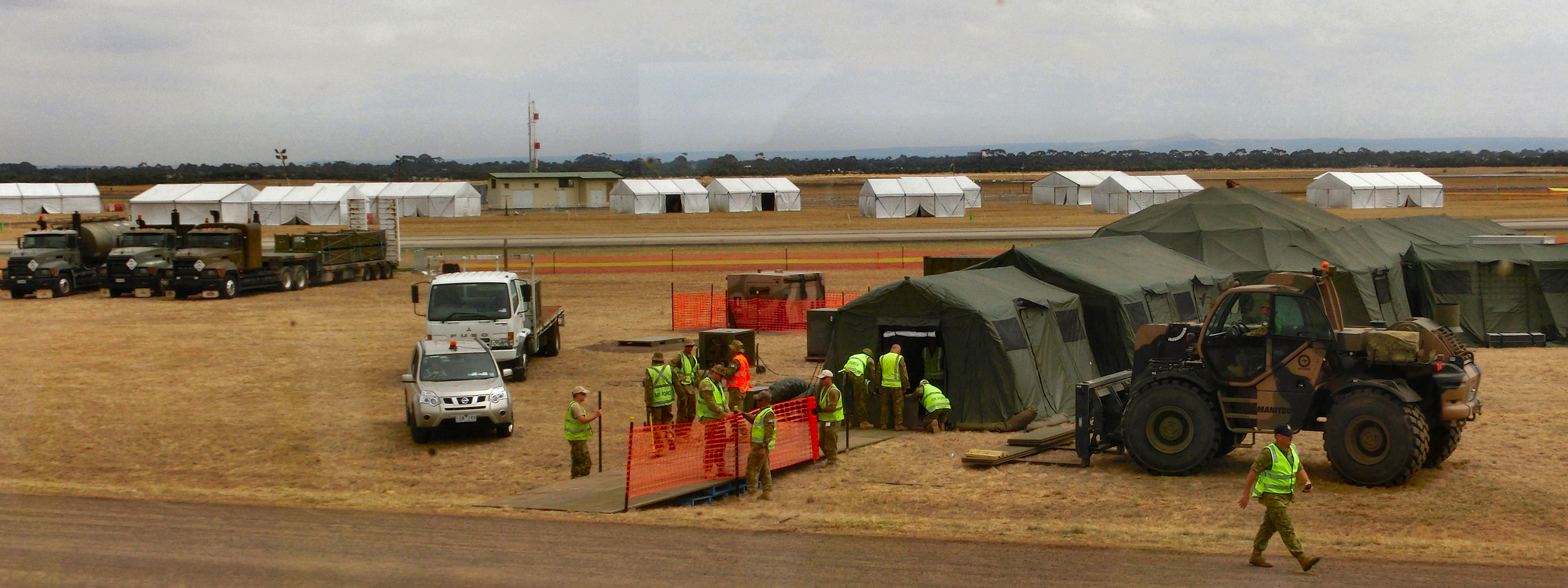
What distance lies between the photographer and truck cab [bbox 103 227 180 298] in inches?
1549

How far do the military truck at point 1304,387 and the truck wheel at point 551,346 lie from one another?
49.1 feet

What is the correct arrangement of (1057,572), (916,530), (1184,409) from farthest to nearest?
(1184,409) < (916,530) < (1057,572)

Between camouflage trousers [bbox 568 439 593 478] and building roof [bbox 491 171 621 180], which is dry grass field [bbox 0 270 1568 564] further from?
building roof [bbox 491 171 621 180]

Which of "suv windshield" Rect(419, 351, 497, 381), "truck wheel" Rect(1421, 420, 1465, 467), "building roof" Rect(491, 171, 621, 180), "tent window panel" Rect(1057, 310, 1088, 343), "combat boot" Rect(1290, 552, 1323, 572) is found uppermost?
"building roof" Rect(491, 171, 621, 180)

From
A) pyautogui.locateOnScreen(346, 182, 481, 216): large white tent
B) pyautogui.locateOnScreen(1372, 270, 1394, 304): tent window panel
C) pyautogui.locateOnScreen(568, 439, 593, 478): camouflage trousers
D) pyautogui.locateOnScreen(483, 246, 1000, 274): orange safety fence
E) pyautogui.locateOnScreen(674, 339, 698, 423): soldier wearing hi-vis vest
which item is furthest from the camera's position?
pyautogui.locateOnScreen(346, 182, 481, 216): large white tent

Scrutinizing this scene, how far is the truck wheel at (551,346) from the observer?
87.0 feet

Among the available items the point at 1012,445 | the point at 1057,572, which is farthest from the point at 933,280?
the point at 1057,572

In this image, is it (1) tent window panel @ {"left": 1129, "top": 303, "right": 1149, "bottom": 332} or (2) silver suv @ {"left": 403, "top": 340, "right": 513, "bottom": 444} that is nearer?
(2) silver suv @ {"left": 403, "top": 340, "right": 513, "bottom": 444}

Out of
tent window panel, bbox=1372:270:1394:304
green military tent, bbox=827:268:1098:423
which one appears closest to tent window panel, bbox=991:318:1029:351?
green military tent, bbox=827:268:1098:423

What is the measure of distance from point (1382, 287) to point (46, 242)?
136ft

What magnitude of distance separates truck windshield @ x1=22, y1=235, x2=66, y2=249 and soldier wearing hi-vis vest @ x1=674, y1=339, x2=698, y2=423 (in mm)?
33188

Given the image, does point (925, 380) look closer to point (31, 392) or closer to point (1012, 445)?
point (1012, 445)

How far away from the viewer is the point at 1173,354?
1476 centimetres

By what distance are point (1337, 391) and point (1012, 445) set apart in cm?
429
